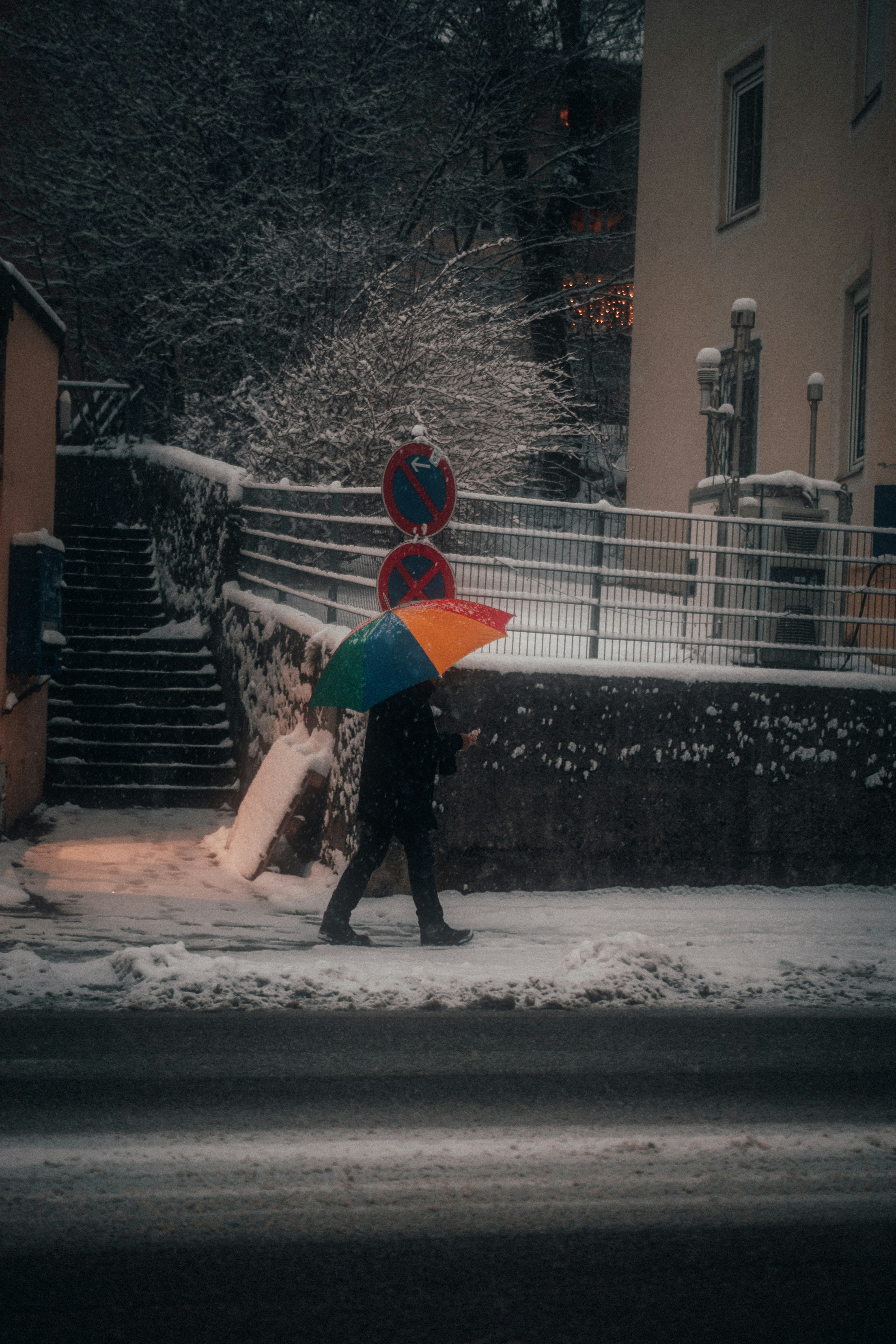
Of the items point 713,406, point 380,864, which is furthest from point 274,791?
point 713,406

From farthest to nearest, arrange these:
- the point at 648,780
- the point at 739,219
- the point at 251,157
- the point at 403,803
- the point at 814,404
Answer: the point at 251,157 → the point at 739,219 → the point at 814,404 → the point at 648,780 → the point at 403,803

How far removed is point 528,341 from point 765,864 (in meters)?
16.2

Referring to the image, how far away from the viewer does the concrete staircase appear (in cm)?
1225

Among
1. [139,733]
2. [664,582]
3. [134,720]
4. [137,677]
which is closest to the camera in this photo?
[664,582]

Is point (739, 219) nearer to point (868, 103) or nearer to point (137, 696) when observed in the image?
point (868, 103)

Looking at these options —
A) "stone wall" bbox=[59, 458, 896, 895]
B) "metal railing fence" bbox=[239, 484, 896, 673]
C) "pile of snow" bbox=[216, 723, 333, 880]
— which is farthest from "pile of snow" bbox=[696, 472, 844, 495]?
"pile of snow" bbox=[216, 723, 333, 880]

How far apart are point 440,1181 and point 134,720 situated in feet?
31.4

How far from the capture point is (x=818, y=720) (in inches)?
372

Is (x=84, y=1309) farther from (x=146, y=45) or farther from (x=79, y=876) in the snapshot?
(x=146, y=45)

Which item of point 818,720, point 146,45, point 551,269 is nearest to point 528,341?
point 551,269

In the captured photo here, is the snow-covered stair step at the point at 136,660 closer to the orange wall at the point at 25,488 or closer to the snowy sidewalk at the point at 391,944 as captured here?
the orange wall at the point at 25,488

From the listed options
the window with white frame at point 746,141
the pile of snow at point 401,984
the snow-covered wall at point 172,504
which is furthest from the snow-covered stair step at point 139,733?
the window with white frame at point 746,141

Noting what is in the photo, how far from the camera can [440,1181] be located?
13.2ft

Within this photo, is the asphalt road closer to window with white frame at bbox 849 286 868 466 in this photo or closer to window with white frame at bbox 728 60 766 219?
window with white frame at bbox 849 286 868 466
